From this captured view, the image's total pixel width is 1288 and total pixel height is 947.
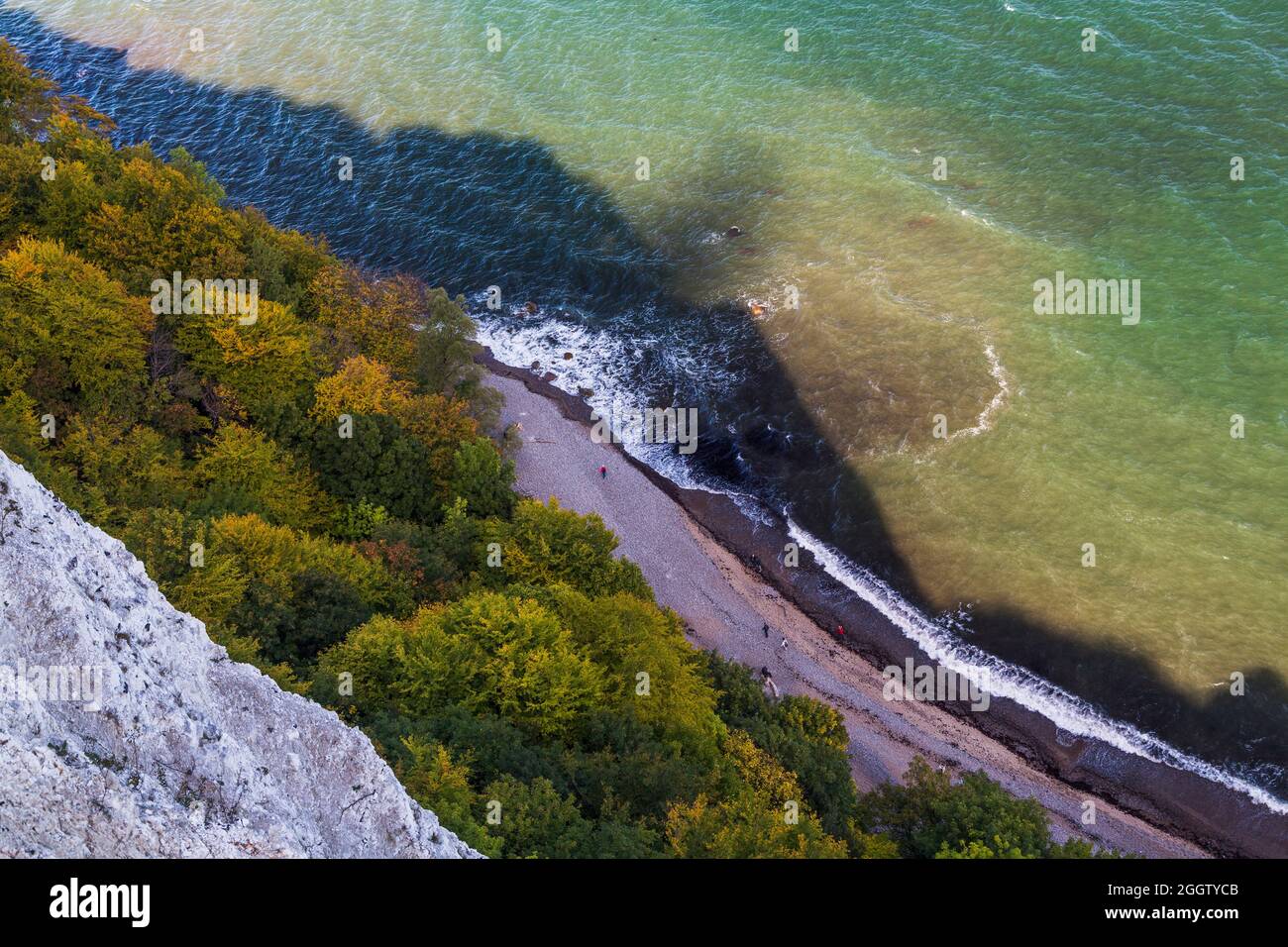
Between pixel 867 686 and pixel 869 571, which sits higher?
pixel 869 571

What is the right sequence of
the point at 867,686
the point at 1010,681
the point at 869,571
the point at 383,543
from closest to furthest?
the point at 383,543
the point at 1010,681
the point at 867,686
the point at 869,571

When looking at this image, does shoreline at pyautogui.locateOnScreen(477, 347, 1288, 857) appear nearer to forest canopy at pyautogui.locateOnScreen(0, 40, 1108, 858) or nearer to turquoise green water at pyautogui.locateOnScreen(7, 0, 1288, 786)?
turquoise green water at pyautogui.locateOnScreen(7, 0, 1288, 786)

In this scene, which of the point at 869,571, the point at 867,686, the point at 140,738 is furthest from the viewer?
the point at 869,571

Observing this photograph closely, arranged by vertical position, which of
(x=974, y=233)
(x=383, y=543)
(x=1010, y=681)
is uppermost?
(x=974, y=233)

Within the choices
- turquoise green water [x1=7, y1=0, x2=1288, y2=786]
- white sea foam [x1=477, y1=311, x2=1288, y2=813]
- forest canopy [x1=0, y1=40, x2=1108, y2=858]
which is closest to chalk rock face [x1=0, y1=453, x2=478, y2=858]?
forest canopy [x1=0, y1=40, x2=1108, y2=858]

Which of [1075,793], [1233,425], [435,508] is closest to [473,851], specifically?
[435,508]

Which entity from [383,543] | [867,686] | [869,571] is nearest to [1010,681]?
[867,686]

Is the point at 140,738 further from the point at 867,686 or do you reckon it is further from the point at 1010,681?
the point at 1010,681

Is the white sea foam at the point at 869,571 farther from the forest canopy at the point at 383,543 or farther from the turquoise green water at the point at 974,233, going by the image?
the forest canopy at the point at 383,543
